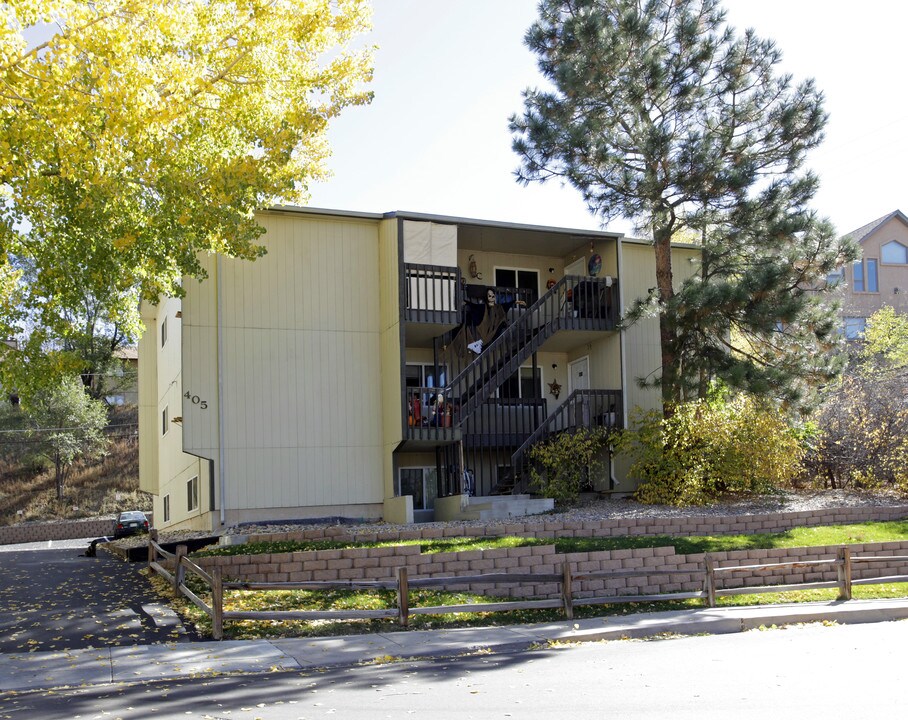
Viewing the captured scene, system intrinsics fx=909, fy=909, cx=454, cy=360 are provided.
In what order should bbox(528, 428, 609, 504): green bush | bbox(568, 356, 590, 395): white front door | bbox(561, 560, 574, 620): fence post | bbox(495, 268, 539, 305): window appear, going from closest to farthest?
bbox(561, 560, 574, 620): fence post < bbox(528, 428, 609, 504): green bush < bbox(568, 356, 590, 395): white front door < bbox(495, 268, 539, 305): window

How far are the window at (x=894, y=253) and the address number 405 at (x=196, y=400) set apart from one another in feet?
130

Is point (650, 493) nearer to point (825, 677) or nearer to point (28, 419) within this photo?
point (825, 677)

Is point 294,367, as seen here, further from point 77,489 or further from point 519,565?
A: point 77,489

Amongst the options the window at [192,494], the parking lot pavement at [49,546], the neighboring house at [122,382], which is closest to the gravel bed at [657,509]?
the window at [192,494]

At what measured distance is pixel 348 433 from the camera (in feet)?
68.1

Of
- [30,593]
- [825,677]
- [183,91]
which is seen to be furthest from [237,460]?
[825,677]

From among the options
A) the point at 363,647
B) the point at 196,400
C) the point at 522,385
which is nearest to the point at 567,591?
the point at 363,647

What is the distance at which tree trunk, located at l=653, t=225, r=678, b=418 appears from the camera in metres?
20.8

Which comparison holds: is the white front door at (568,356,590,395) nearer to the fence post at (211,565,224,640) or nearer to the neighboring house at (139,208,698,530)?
the neighboring house at (139,208,698,530)

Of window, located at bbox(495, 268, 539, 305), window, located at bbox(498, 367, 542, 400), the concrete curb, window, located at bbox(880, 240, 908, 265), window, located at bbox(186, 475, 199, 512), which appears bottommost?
the concrete curb

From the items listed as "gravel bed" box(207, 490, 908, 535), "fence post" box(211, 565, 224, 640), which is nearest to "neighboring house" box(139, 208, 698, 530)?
"gravel bed" box(207, 490, 908, 535)

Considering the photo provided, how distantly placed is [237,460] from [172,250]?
214 inches

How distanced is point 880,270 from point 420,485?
114 ft

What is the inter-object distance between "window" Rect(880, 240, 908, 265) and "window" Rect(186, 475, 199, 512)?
38.6 meters
